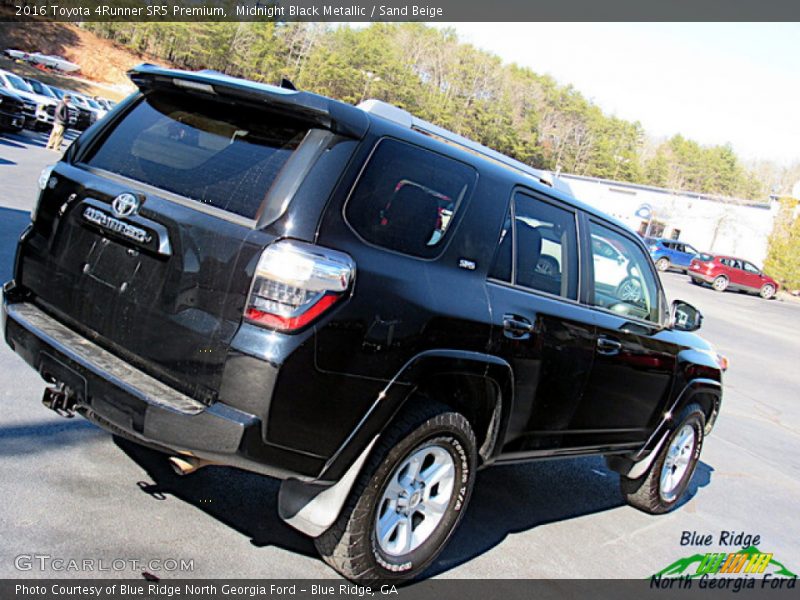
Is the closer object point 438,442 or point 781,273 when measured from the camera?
point 438,442

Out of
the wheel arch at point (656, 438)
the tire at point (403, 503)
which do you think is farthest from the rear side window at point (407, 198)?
the wheel arch at point (656, 438)

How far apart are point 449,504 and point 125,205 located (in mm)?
2032

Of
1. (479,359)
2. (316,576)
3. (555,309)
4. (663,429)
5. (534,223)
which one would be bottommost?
(316,576)

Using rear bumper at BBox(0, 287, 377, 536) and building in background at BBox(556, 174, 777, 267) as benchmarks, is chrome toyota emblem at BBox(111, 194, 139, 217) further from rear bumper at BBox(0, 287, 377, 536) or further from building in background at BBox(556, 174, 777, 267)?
building in background at BBox(556, 174, 777, 267)

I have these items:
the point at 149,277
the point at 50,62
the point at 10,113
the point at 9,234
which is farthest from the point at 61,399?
A: the point at 50,62

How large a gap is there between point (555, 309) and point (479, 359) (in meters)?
0.76

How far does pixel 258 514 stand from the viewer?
3861 mm

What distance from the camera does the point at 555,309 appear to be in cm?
405

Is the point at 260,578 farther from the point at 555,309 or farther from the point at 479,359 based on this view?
the point at 555,309

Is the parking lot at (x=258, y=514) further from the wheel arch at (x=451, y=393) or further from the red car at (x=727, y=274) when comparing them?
the red car at (x=727, y=274)

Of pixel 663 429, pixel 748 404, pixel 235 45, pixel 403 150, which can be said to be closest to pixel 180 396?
pixel 403 150

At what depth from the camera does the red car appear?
35750mm

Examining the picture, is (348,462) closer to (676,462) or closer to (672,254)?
(676,462)

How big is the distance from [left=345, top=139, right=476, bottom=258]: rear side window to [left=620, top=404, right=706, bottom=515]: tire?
2.88m
